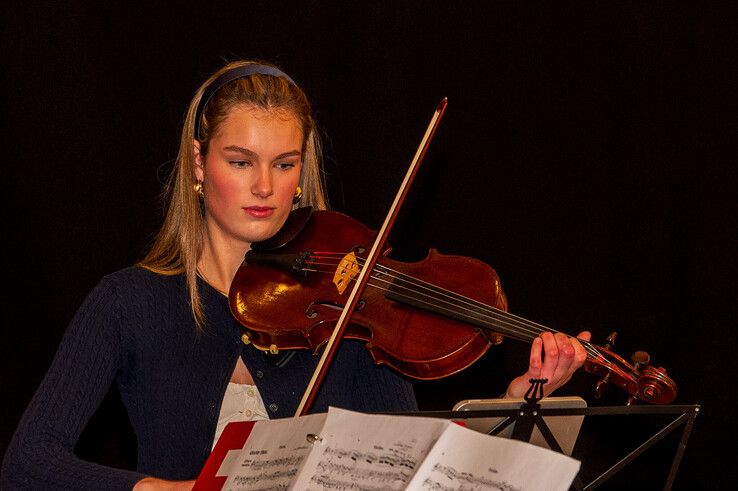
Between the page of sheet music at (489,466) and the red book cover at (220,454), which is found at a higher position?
the page of sheet music at (489,466)

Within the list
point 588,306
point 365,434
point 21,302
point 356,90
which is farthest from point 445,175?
point 365,434

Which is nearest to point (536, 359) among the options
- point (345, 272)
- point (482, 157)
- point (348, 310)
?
point (348, 310)

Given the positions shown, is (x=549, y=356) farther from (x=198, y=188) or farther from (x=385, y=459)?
(x=198, y=188)

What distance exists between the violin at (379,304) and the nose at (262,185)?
0.38 feet

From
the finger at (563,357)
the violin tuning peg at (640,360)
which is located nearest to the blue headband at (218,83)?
the finger at (563,357)

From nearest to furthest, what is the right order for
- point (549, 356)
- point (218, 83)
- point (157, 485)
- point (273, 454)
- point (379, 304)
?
point (273, 454) → point (157, 485) → point (549, 356) → point (379, 304) → point (218, 83)

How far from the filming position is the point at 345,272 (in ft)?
6.30

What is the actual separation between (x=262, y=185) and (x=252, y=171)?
4 cm

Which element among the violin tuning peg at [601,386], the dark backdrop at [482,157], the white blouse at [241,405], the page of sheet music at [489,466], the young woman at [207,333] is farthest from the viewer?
the dark backdrop at [482,157]

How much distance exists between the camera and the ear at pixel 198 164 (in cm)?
197

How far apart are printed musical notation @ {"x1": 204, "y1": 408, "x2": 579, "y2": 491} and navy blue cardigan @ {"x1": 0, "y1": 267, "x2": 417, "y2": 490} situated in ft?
1.66

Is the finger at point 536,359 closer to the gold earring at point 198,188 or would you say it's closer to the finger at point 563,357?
the finger at point 563,357

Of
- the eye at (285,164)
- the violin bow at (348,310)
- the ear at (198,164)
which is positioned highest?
the eye at (285,164)

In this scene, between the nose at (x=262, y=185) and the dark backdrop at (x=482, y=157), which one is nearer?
the nose at (x=262, y=185)
